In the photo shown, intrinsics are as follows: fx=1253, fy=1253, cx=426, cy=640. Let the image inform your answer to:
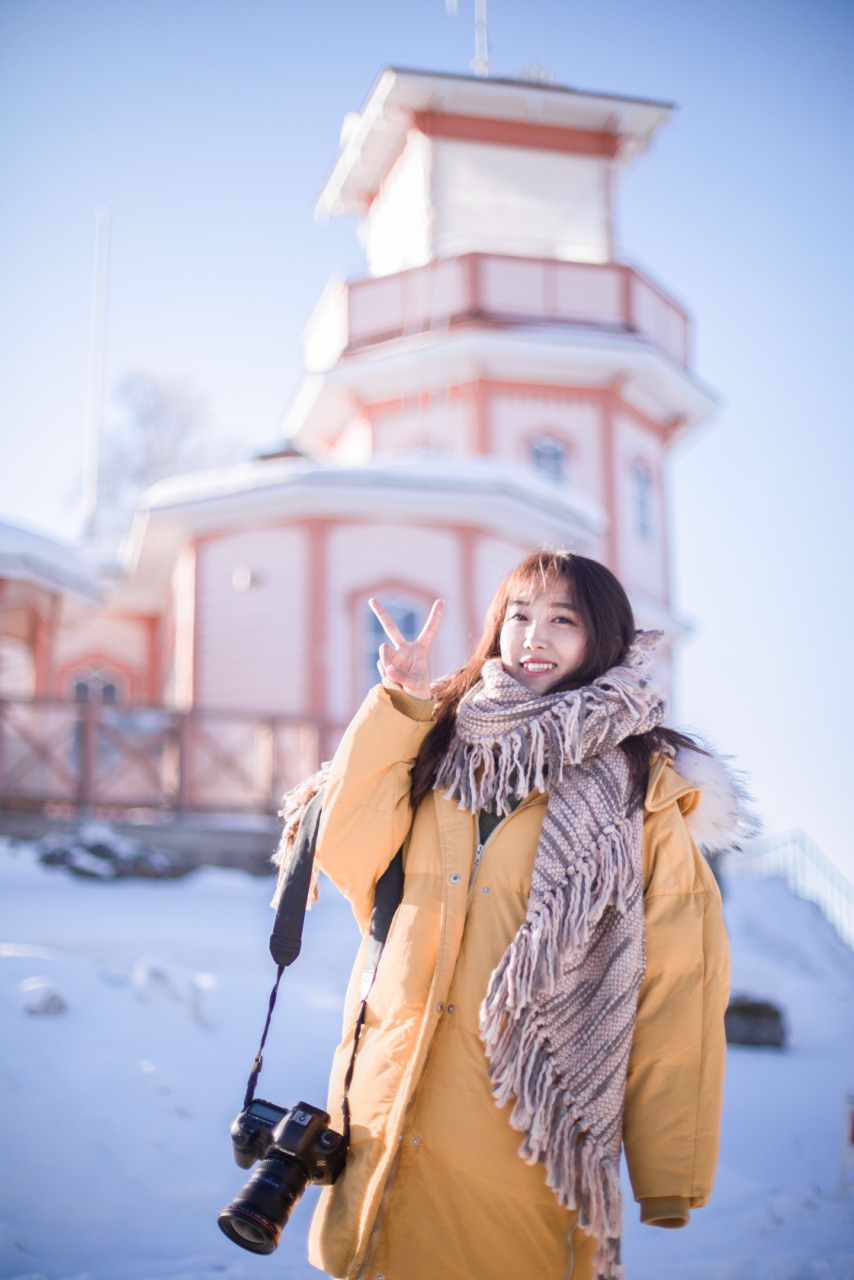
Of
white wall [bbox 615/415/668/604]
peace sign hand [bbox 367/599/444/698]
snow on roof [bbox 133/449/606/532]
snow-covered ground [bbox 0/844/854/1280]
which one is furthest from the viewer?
white wall [bbox 615/415/668/604]

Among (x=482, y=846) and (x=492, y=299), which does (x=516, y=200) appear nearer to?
(x=492, y=299)

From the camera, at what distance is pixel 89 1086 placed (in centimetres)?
530

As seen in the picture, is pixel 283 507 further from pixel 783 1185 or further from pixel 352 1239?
pixel 352 1239

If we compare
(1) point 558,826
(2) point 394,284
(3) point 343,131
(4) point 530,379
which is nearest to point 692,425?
(4) point 530,379

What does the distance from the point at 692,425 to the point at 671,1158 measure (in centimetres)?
1689

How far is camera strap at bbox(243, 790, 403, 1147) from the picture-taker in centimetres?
269

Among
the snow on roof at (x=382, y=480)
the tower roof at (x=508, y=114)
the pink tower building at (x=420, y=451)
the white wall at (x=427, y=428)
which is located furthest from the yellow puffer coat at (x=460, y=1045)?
the tower roof at (x=508, y=114)

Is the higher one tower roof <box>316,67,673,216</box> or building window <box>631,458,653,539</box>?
tower roof <box>316,67,673,216</box>


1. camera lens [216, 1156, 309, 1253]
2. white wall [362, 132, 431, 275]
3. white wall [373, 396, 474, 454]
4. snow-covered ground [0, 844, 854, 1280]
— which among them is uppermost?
white wall [362, 132, 431, 275]

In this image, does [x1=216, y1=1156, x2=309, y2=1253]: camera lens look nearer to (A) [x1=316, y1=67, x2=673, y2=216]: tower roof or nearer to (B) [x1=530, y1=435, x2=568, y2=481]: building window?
(B) [x1=530, y1=435, x2=568, y2=481]: building window

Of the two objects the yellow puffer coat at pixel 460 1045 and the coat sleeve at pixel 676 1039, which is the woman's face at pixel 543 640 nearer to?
the yellow puffer coat at pixel 460 1045

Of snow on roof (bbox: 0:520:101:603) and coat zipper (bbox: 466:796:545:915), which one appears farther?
snow on roof (bbox: 0:520:101:603)

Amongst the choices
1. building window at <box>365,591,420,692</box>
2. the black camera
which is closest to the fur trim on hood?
the black camera

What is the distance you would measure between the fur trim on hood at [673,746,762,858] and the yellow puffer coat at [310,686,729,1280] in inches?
2.1
